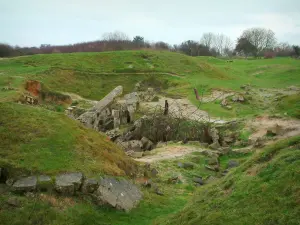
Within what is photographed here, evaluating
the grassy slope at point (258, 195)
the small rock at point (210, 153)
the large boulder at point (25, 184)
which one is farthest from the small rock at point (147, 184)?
the small rock at point (210, 153)

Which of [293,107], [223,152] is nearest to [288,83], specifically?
[293,107]

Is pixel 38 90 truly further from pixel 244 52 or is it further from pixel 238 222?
pixel 244 52

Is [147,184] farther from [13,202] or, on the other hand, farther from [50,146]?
[13,202]

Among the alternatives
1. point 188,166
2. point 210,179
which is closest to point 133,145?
point 188,166

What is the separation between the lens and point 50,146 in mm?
11445

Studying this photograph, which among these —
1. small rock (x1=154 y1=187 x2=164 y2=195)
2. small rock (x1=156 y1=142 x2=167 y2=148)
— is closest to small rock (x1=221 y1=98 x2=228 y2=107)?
small rock (x1=156 y1=142 x2=167 y2=148)

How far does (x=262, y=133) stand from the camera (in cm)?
2227

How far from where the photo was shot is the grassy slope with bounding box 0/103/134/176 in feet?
35.3

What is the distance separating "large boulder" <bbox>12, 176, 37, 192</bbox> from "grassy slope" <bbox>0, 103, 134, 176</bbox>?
368 mm

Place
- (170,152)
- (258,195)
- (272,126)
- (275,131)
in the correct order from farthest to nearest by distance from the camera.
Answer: (272,126), (275,131), (170,152), (258,195)

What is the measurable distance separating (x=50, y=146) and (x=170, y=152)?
9211 millimetres

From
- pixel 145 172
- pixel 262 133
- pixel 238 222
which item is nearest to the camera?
pixel 238 222

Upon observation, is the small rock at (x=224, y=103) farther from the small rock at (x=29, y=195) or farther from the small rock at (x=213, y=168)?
the small rock at (x=29, y=195)

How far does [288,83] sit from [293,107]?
1591 centimetres
